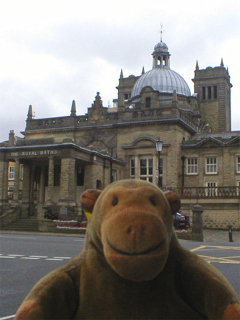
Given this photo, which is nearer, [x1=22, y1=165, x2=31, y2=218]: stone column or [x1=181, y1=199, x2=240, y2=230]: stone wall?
[x1=181, y1=199, x2=240, y2=230]: stone wall

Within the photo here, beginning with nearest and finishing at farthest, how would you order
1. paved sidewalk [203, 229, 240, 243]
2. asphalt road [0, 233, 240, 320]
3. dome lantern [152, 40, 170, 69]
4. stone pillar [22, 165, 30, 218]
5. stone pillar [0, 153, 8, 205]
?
1. asphalt road [0, 233, 240, 320]
2. paved sidewalk [203, 229, 240, 243]
3. stone pillar [0, 153, 8, 205]
4. stone pillar [22, 165, 30, 218]
5. dome lantern [152, 40, 170, 69]

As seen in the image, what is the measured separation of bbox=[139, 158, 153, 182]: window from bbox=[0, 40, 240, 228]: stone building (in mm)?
102

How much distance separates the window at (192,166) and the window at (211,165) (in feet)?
3.65

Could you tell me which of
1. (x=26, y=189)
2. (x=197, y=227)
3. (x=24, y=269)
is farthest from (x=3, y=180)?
(x=24, y=269)

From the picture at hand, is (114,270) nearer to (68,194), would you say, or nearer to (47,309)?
(47,309)

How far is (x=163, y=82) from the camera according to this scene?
55.0m

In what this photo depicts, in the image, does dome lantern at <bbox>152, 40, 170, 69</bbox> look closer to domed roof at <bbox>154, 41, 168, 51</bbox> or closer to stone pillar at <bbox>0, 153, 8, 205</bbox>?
domed roof at <bbox>154, 41, 168, 51</bbox>

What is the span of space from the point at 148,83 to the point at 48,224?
31302 millimetres

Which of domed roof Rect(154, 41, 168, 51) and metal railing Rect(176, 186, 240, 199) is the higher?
domed roof Rect(154, 41, 168, 51)

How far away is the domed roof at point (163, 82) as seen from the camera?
2146 inches

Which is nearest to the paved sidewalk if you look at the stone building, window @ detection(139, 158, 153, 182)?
the stone building

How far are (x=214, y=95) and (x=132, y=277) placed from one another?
210ft

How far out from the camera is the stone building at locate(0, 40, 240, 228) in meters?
34.2

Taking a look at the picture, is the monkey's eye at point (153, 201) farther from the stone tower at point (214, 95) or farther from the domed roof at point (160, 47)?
the stone tower at point (214, 95)
